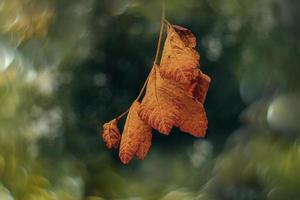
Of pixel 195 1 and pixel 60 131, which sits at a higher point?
pixel 195 1

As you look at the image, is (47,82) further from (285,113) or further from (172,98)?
(285,113)

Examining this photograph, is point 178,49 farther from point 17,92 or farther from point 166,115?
point 17,92

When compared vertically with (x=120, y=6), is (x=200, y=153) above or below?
below

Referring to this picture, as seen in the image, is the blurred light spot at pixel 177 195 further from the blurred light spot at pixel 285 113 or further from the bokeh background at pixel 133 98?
the blurred light spot at pixel 285 113

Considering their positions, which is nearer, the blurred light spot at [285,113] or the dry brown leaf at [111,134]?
the blurred light spot at [285,113]

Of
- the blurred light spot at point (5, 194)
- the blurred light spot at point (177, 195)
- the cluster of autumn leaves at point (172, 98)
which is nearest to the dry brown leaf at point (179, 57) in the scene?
the cluster of autumn leaves at point (172, 98)

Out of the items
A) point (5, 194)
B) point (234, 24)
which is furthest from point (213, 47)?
point (5, 194)

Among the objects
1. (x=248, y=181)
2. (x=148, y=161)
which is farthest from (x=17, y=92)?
(x=248, y=181)
